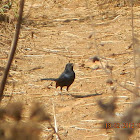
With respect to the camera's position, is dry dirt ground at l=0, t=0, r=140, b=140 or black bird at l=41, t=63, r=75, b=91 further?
black bird at l=41, t=63, r=75, b=91

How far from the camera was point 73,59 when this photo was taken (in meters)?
8.05

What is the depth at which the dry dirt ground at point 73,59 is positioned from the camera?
5121 millimetres

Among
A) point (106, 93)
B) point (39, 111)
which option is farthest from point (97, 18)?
point (39, 111)

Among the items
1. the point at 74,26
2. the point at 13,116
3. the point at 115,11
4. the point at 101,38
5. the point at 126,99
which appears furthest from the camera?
the point at 115,11

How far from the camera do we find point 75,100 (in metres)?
5.87

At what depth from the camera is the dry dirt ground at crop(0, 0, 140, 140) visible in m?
5.12

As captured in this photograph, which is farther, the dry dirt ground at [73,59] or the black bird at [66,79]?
the black bird at [66,79]

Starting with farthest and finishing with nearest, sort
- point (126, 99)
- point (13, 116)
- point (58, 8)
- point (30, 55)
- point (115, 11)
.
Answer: point (58, 8) → point (115, 11) → point (30, 55) → point (126, 99) → point (13, 116)

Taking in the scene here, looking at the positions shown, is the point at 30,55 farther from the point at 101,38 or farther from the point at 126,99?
the point at 126,99

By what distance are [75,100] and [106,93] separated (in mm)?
555

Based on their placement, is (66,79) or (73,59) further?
(73,59)

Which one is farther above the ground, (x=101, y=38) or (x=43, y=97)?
(x=101, y=38)

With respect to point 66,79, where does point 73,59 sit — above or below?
above

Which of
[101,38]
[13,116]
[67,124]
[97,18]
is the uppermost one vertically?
[97,18]
